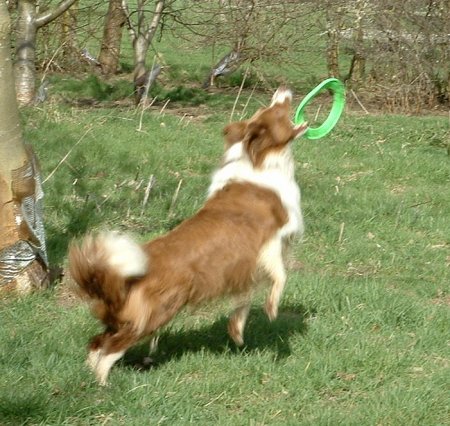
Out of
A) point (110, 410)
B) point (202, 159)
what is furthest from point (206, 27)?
point (110, 410)

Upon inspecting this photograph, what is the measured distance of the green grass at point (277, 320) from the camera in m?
4.71

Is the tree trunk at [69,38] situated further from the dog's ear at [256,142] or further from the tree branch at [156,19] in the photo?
the dog's ear at [256,142]

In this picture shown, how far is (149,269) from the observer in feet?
15.3

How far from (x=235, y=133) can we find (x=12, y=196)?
1.73 metres

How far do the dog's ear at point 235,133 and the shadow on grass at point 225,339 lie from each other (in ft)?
4.00

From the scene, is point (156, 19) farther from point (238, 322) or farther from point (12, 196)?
point (238, 322)

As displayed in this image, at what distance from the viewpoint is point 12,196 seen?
6148mm

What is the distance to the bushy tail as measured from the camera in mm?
4512

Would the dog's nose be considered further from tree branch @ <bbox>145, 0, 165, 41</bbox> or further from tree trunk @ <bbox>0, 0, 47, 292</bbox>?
tree branch @ <bbox>145, 0, 165, 41</bbox>

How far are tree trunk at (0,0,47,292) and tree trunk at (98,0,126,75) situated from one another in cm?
1015

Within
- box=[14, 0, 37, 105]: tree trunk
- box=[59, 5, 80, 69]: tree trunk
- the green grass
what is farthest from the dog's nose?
box=[59, 5, 80, 69]: tree trunk

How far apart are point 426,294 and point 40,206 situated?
115 inches

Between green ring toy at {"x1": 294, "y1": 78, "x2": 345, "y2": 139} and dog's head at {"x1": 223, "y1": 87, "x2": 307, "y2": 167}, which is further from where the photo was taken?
green ring toy at {"x1": 294, "y1": 78, "x2": 345, "y2": 139}

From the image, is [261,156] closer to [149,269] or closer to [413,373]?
[149,269]
